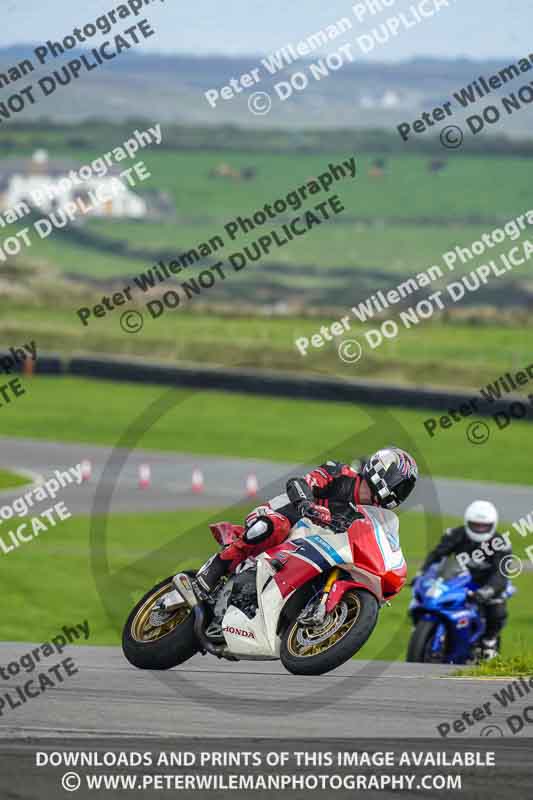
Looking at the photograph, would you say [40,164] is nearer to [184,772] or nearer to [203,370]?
[203,370]

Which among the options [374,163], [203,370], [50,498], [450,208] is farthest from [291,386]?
[374,163]

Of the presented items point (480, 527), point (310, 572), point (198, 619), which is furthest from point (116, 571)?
point (310, 572)

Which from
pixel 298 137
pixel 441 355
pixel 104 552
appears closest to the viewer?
pixel 104 552

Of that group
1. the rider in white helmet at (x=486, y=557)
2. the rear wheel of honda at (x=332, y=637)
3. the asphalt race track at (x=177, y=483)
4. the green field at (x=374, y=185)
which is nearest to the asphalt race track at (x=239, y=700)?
the rear wheel of honda at (x=332, y=637)

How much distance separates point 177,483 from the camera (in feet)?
87.6

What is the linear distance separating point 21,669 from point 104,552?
1105 centimetres

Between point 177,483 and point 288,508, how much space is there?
1768 centimetres

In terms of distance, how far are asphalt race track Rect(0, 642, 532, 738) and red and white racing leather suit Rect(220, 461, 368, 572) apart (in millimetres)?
770

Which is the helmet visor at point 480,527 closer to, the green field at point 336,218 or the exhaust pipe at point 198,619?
the exhaust pipe at point 198,619

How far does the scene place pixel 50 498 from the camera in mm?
24328

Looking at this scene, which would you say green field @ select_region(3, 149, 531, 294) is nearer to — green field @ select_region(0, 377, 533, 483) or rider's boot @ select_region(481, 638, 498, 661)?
green field @ select_region(0, 377, 533, 483)

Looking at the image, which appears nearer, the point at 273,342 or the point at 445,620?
the point at 445,620

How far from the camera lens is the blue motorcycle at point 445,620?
1295cm

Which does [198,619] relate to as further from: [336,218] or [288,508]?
[336,218]
